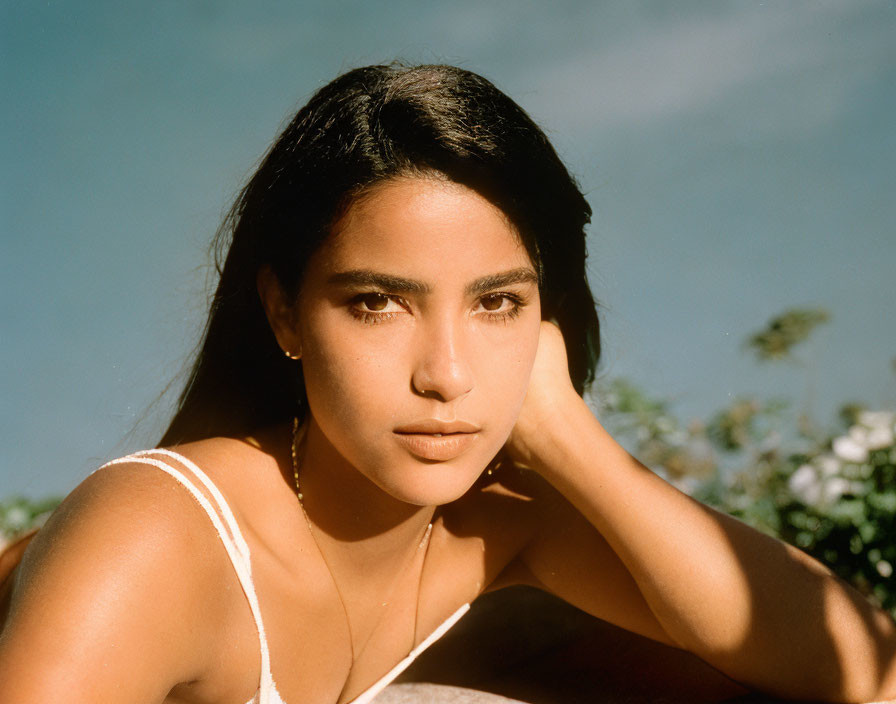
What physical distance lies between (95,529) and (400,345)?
725mm

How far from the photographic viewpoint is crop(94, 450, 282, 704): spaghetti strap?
1975 millimetres

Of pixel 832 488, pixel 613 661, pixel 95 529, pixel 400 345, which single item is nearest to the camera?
pixel 95 529

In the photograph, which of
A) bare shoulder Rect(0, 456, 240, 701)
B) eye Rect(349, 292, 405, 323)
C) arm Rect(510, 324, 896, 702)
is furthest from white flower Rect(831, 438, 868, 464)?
bare shoulder Rect(0, 456, 240, 701)

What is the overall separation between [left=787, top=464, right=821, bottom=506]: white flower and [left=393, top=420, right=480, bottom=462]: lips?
2426 mm

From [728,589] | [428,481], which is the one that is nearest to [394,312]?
[428,481]

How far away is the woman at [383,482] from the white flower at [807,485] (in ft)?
4.40

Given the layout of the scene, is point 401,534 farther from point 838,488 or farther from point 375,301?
point 838,488

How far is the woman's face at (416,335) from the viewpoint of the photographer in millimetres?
1971

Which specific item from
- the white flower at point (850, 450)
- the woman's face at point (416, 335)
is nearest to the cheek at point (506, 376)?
the woman's face at point (416, 335)

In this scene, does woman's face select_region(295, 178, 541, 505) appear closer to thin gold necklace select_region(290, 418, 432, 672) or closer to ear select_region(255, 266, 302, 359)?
ear select_region(255, 266, 302, 359)

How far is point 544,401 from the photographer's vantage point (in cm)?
262

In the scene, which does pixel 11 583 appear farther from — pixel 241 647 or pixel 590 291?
pixel 590 291

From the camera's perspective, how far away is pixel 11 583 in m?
2.21

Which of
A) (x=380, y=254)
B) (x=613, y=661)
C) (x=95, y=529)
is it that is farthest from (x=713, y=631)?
(x=95, y=529)
